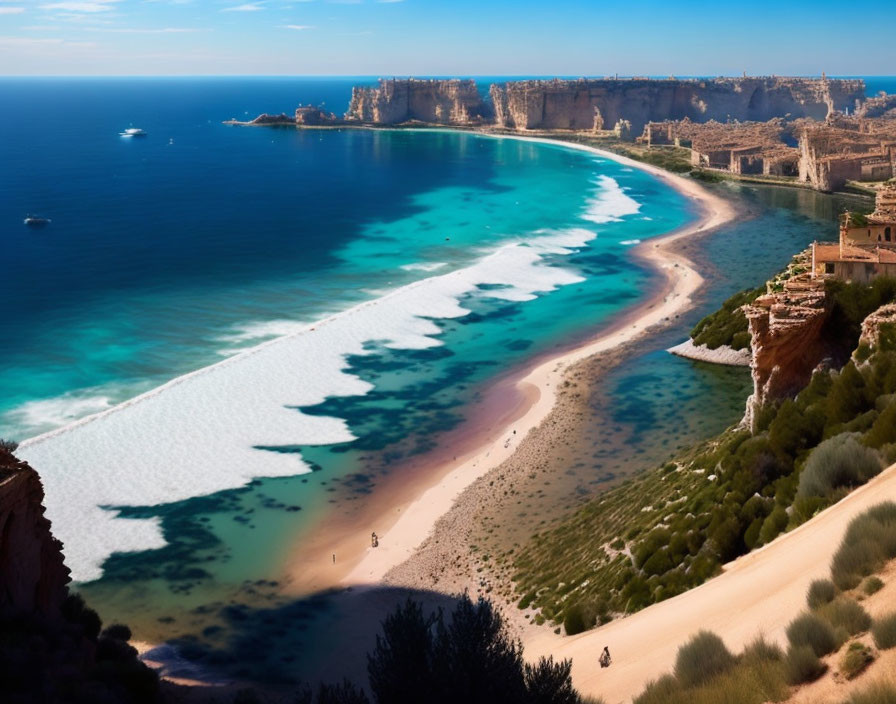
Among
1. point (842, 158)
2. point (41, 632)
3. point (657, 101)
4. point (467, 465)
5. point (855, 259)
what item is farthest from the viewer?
point (657, 101)

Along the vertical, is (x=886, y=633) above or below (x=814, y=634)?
above

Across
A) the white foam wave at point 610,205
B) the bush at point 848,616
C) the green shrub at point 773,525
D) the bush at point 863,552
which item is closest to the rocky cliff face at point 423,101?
the white foam wave at point 610,205

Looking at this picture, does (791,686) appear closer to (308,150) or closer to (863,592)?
(863,592)

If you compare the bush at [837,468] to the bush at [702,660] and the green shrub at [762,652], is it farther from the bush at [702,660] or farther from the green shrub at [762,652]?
the green shrub at [762,652]

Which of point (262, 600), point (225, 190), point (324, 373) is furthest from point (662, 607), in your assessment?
point (225, 190)

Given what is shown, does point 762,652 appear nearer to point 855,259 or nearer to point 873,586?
point 873,586

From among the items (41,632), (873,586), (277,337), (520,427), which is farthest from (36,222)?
(873,586)
